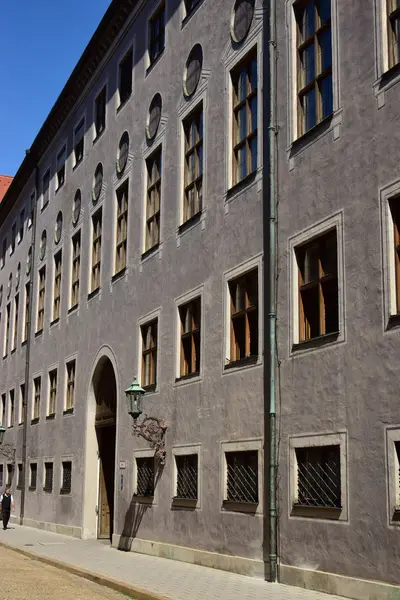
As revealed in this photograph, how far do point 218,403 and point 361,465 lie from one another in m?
5.42

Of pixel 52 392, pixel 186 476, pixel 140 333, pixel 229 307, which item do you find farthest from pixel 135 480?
pixel 52 392

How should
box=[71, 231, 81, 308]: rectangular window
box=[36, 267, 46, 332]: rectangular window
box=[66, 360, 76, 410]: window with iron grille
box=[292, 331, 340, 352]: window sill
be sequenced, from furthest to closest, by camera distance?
box=[36, 267, 46, 332]: rectangular window → box=[71, 231, 81, 308]: rectangular window → box=[66, 360, 76, 410]: window with iron grille → box=[292, 331, 340, 352]: window sill

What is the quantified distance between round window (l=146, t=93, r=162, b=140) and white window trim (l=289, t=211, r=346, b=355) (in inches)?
354

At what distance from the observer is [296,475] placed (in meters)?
14.1

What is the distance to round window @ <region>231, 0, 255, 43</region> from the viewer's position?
17.4m

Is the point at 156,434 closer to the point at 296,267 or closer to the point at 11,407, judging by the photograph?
the point at 296,267

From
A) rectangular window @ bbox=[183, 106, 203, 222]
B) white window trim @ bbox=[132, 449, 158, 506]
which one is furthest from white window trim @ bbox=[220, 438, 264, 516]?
rectangular window @ bbox=[183, 106, 203, 222]

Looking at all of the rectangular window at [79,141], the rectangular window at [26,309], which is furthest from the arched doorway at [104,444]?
the rectangular window at [26,309]

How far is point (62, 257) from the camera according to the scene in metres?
31.7

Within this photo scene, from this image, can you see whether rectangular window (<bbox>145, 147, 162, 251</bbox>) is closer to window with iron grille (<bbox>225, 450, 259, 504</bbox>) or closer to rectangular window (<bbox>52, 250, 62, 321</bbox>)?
window with iron grille (<bbox>225, 450, 259, 504</bbox>)

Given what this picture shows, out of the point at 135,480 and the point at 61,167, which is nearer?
the point at 135,480

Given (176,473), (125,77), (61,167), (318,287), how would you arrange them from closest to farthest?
(318,287) < (176,473) < (125,77) < (61,167)

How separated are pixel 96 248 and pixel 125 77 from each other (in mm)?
5436

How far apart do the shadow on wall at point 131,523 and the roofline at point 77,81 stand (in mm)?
14277
